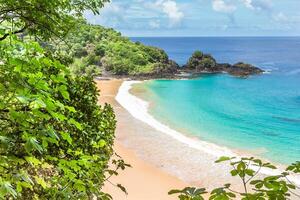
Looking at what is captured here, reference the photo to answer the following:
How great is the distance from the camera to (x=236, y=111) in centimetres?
A: 4469

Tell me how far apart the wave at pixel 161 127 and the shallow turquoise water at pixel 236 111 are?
1.21 meters

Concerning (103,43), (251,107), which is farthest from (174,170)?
(103,43)

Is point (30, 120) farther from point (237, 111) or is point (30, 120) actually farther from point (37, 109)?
point (237, 111)

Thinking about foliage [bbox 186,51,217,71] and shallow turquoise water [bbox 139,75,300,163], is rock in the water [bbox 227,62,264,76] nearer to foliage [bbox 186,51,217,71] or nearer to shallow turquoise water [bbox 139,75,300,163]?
foliage [bbox 186,51,217,71]

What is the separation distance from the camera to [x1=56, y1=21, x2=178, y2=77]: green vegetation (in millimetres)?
71312

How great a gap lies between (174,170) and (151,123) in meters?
13.1

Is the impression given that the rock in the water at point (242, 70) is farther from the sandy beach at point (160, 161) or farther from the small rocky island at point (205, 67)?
the sandy beach at point (160, 161)

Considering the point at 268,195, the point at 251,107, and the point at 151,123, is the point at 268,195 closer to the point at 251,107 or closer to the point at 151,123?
the point at 151,123

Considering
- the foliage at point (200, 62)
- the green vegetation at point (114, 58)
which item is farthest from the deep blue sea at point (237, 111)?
the foliage at point (200, 62)

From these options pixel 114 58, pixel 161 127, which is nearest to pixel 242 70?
pixel 114 58

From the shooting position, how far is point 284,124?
37875mm

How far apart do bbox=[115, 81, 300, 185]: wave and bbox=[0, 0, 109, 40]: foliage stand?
58.7ft

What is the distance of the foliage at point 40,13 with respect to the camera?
462 centimetres

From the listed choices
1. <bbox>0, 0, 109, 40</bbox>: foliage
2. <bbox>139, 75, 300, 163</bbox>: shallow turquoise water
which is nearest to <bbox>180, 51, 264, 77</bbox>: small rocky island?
<bbox>139, 75, 300, 163</bbox>: shallow turquoise water
